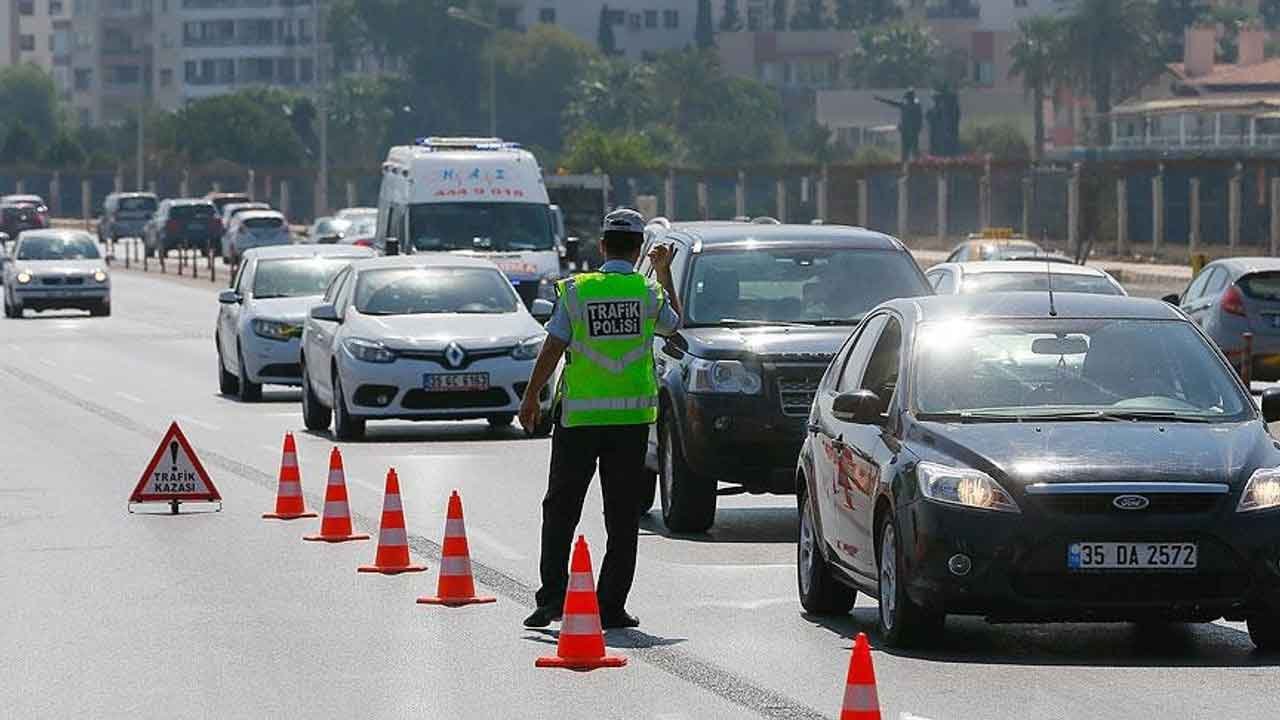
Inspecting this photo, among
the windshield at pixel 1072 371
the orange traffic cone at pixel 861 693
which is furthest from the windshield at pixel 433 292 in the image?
the orange traffic cone at pixel 861 693

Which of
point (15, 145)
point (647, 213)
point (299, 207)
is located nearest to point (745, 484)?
point (647, 213)

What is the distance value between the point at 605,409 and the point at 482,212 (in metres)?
26.9

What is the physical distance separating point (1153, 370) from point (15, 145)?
14930 centimetres

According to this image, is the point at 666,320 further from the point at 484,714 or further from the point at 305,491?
the point at 305,491

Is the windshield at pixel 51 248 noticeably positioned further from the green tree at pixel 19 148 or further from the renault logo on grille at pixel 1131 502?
the green tree at pixel 19 148

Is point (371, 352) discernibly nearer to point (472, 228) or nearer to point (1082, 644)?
point (1082, 644)

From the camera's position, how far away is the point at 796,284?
18.6 meters

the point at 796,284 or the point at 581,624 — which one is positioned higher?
the point at 796,284

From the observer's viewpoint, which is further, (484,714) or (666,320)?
(666,320)

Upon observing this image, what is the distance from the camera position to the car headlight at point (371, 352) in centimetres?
2498

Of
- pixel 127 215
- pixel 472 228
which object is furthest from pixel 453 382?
Result: pixel 127 215

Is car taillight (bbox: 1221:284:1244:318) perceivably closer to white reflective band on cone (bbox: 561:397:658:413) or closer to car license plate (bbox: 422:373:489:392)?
car license plate (bbox: 422:373:489:392)

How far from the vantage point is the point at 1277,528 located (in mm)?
11766

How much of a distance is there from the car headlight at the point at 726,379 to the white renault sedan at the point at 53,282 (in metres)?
36.9
